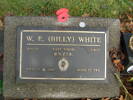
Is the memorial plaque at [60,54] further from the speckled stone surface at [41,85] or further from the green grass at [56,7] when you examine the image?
the green grass at [56,7]

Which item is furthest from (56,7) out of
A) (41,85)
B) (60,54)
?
(41,85)

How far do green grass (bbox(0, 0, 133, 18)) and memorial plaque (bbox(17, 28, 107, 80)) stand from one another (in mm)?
743

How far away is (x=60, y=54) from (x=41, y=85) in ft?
1.44

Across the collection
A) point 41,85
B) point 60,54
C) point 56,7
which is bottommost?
point 41,85

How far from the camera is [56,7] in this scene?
3232 millimetres

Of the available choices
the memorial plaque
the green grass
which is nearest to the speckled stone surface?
the memorial plaque

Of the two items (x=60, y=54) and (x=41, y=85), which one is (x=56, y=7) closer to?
(x=60, y=54)

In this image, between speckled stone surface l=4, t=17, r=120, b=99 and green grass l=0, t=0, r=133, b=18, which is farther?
green grass l=0, t=0, r=133, b=18

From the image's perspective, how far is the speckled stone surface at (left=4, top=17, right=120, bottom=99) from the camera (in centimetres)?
262

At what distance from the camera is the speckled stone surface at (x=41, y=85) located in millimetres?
2619

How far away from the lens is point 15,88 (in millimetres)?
2617

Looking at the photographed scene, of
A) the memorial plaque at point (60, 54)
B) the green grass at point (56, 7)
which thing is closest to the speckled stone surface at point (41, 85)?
the memorial plaque at point (60, 54)

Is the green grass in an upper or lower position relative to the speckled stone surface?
upper

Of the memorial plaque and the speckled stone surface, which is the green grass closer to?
the speckled stone surface
